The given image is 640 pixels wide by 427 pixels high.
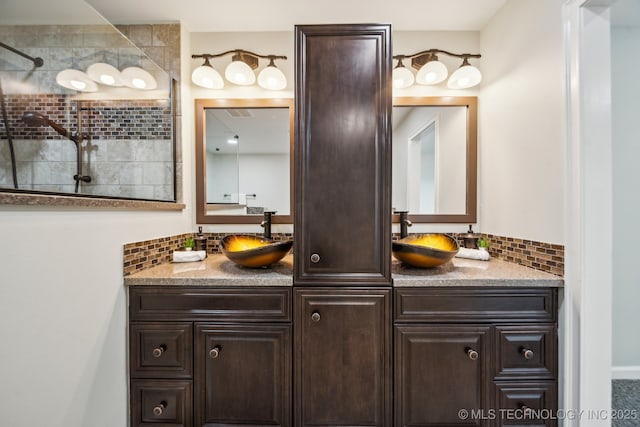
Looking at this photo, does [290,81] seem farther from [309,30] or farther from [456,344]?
[456,344]

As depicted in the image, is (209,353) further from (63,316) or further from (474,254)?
→ (474,254)

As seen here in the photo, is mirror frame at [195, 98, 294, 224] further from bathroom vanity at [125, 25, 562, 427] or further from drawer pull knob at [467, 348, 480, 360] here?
drawer pull knob at [467, 348, 480, 360]

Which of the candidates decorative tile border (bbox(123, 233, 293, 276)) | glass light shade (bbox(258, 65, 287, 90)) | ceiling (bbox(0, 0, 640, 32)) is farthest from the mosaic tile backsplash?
ceiling (bbox(0, 0, 640, 32))

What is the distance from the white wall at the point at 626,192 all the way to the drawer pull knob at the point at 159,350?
9.81ft

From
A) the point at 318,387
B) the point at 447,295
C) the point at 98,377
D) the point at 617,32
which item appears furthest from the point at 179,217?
the point at 617,32

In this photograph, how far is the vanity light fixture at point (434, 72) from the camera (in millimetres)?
1915

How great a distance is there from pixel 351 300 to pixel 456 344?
56 centimetres

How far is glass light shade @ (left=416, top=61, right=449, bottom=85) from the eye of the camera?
192 cm

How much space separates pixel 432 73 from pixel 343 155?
116 cm

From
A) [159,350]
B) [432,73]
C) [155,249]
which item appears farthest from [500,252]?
[155,249]

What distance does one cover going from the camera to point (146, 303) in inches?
53.9

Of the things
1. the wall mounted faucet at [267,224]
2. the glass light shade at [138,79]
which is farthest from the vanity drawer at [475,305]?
the glass light shade at [138,79]

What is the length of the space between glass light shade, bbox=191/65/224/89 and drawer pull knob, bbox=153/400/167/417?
1979 millimetres

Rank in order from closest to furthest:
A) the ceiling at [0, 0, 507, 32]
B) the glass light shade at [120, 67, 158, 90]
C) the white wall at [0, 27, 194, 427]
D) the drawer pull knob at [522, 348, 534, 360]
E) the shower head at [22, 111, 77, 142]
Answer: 1. the white wall at [0, 27, 194, 427]
2. the shower head at [22, 111, 77, 142]
3. the drawer pull knob at [522, 348, 534, 360]
4. the glass light shade at [120, 67, 158, 90]
5. the ceiling at [0, 0, 507, 32]
